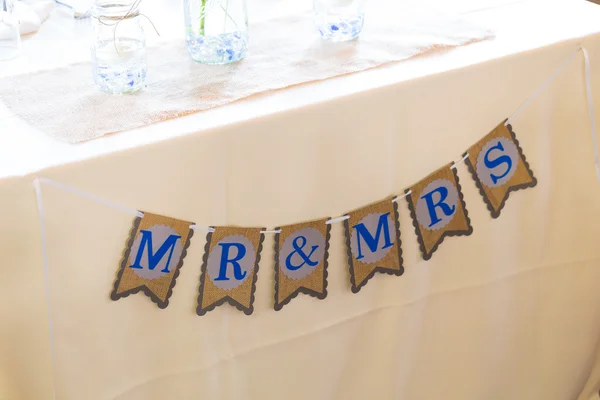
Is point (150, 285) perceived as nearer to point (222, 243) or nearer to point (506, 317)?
point (222, 243)

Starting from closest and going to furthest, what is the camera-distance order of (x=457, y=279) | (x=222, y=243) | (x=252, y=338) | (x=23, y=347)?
1. (x=23, y=347)
2. (x=222, y=243)
3. (x=252, y=338)
4. (x=457, y=279)

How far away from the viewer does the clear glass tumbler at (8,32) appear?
1196 mm

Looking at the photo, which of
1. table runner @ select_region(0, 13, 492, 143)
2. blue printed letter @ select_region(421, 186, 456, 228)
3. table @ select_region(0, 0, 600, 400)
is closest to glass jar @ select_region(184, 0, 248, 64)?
table runner @ select_region(0, 13, 492, 143)

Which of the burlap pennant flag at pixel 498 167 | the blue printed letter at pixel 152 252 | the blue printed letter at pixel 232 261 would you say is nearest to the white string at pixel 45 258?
the blue printed letter at pixel 152 252

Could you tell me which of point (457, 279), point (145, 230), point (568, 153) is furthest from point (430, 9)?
point (145, 230)

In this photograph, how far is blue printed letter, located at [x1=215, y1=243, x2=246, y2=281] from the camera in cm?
112

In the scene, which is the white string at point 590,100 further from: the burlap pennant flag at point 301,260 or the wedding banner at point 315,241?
the burlap pennant flag at point 301,260

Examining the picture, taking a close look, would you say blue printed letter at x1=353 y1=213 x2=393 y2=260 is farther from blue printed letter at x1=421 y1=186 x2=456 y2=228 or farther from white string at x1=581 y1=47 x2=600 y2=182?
white string at x1=581 y1=47 x2=600 y2=182

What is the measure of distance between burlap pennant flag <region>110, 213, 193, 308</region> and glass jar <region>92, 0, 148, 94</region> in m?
0.22

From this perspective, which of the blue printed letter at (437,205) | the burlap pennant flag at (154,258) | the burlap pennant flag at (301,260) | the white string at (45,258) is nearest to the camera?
the white string at (45,258)

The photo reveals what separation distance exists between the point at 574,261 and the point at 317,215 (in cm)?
61

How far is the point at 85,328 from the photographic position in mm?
1043

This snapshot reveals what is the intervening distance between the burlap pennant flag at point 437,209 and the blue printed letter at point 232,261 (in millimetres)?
292

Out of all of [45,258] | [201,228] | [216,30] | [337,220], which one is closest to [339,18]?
[216,30]
